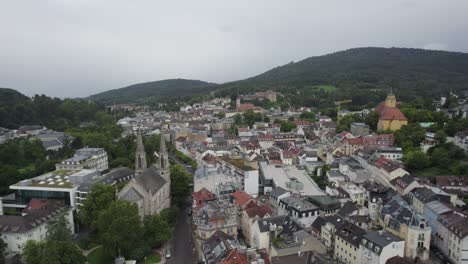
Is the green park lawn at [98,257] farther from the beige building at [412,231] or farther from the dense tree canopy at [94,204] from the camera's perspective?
the beige building at [412,231]

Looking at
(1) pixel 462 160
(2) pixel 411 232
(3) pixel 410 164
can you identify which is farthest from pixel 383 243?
(1) pixel 462 160

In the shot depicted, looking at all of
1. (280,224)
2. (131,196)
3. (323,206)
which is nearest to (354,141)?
(323,206)

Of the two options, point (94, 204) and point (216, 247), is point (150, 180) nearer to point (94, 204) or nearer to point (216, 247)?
point (94, 204)

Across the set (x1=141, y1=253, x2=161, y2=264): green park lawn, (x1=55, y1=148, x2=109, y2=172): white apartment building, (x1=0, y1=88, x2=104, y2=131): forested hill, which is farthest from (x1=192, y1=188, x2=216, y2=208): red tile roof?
(x1=0, y1=88, x2=104, y2=131): forested hill

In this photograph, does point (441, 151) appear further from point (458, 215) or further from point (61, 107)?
point (61, 107)

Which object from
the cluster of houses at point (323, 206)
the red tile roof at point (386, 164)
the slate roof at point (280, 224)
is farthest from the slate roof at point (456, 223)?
the slate roof at point (280, 224)

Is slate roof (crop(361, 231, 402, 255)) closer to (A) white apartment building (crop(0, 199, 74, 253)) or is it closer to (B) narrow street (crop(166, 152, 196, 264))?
(B) narrow street (crop(166, 152, 196, 264))
